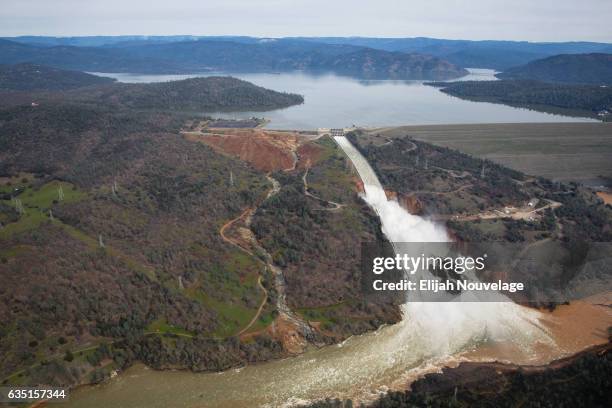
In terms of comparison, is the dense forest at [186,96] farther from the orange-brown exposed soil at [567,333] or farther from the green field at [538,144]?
the orange-brown exposed soil at [567,333]

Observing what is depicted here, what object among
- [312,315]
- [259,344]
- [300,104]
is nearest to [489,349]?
[312,315]

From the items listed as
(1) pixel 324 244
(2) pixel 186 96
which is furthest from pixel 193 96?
(1) pixel 324 244

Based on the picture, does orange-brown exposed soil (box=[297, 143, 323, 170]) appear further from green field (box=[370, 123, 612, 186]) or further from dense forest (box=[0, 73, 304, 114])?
dense forest (box=[0, 73, 304, 114])

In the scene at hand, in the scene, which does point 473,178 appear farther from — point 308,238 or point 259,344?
point 259,344

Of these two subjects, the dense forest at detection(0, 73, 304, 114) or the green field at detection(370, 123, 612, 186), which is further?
the dense forest at detection(0, 73, 304, 114)

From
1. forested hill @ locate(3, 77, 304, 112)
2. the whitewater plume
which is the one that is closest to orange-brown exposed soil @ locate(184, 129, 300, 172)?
the whitewater plume

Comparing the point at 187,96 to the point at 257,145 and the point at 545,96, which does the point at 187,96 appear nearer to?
the point at 257,145

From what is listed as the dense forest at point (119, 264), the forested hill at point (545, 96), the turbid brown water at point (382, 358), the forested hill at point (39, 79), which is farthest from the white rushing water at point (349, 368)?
the forested hill at point (39, 79)
